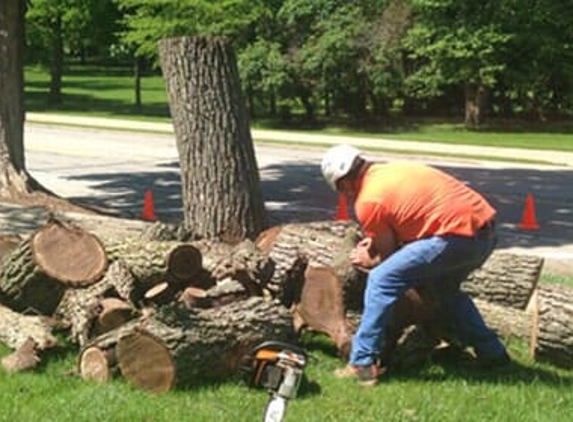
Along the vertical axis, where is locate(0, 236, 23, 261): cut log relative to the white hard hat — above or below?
below

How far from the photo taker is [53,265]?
23.6 feet

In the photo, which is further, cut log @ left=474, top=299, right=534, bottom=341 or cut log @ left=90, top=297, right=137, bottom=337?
cut log @ left=474, top=299, right=534, bottom=341

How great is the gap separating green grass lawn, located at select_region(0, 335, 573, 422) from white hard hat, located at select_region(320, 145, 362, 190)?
1.22 meters

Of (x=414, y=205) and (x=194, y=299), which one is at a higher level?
(x=414, y=205)

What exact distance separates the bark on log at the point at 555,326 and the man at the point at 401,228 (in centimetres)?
77

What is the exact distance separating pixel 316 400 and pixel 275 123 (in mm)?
30563

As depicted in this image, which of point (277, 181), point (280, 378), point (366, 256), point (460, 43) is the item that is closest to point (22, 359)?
point (366, 256)

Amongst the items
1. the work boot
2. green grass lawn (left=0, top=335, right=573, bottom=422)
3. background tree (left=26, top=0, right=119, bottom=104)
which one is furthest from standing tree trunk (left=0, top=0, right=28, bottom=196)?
background tree (left=26, top=0, right=119, bottom=104)

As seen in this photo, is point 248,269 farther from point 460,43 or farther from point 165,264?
point 460,43

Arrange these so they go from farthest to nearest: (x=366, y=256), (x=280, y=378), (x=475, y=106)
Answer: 1. (x=475, y=106)
2. (x=366, y=256)
3. (x=280, y=378)

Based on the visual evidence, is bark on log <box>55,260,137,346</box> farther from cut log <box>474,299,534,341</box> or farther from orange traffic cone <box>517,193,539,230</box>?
orange traffic cone <box>517,193,539,230</box>

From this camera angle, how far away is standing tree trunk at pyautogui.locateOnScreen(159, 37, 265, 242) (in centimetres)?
928

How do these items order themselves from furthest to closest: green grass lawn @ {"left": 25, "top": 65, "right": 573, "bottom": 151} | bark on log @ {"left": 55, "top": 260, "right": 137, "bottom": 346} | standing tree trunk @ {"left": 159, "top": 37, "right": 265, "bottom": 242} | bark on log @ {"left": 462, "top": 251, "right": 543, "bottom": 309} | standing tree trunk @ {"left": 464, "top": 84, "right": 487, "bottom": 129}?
standing tree trunk @ {"left": 464, "top": 84, "right": 487, "bottom": 129}
green grass lawn @ {"left": 25, "top": 65, "right": 573, "bottom": 151}
standing tree trunk @ {"left": 159, "top": 37, "right": 265, "bottom": 242}
bark on log @ {"left": 462, "top": 251, "right": 543, "bottom": 309}
bark on log @ {"left": 55, "top": 260, "right": 137, "bottom": 346}

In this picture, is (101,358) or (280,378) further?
(101,358)
